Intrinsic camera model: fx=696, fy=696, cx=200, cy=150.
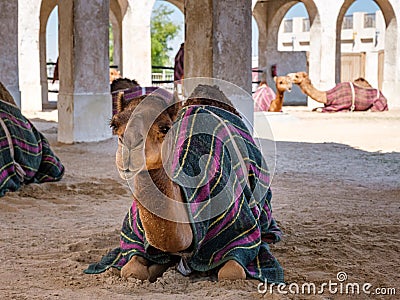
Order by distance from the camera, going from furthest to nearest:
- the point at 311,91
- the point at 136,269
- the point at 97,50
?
the point at 311,91
the point at 97,50
the point at 136,269

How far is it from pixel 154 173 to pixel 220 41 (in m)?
5.61

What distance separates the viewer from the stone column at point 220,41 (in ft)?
26.6

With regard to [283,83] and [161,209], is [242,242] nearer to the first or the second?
[161,209]

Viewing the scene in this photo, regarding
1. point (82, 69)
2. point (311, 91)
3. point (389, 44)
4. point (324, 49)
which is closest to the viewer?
point (82, 69)

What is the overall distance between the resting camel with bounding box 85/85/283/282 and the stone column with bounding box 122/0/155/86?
47.8 feet

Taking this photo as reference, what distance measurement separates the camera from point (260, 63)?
24.8 metres

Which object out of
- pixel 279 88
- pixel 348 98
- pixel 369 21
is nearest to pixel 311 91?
pixel 348 98

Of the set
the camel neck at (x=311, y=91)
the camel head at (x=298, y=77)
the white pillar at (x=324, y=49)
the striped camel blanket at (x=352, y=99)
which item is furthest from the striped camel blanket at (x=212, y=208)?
the white pillar at (x=324, y=49)

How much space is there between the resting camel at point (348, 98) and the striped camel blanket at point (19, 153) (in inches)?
434

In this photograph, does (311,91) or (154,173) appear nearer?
(154,173)

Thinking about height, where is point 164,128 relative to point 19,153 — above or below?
above

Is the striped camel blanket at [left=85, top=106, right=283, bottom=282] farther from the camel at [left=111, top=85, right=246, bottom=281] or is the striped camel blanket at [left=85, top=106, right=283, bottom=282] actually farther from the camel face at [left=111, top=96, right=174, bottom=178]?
the camel face at [left=111, top=96, right=174, bottom=178]

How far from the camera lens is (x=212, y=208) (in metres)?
3.28

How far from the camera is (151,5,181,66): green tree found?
115 feet
